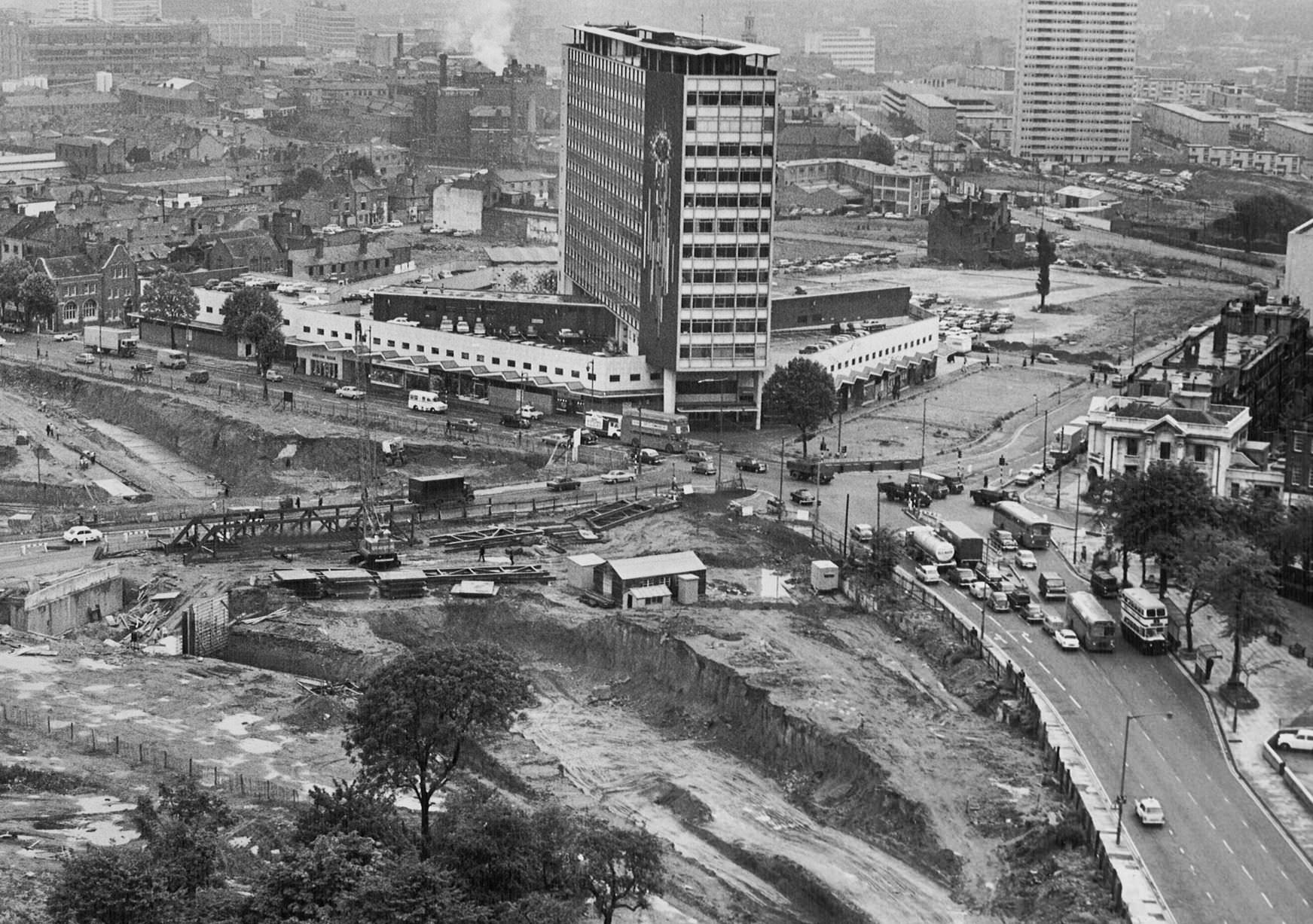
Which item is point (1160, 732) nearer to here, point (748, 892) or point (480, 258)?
point (748, 892)

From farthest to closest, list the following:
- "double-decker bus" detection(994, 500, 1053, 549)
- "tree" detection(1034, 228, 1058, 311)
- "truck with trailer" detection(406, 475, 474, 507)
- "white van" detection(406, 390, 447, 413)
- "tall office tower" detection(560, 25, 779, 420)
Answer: "tree" detection(1034, 228, 1058, 311)
"white van" detection(406, 390, 447, 413)
"tall office tower" detection(560, 25, 779, 420)
"truck with trailer" detection(406, 475, 474, 507)
"double-decker bus" detection(994, 500, 1053, 549)

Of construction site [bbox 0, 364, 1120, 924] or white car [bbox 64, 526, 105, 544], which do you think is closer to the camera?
construction site [bbox 0, 364, 1120, 924]

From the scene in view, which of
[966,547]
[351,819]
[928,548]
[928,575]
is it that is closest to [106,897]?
[351,819]

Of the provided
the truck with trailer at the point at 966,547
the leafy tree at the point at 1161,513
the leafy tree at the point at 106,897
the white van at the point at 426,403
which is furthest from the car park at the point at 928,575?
the leafy tree at the point at 106,897

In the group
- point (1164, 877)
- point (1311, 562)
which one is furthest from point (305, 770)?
point (1311, 562)

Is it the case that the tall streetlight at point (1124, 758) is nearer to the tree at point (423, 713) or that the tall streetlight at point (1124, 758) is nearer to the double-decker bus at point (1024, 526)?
the tree at point (423, 713)

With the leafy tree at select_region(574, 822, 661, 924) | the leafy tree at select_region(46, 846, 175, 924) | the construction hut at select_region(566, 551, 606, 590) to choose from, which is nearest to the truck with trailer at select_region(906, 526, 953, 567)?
the construction hut at select_region(566, 551, 606, 590)

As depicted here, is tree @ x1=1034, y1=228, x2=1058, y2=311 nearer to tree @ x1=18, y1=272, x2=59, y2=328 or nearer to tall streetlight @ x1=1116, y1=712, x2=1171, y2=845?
tree @ x1=18, y1=272, x2=59, y2=328

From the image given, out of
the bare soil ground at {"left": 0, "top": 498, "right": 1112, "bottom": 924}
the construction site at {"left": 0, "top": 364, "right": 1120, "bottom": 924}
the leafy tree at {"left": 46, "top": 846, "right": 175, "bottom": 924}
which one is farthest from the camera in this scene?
the construction site at {"left": 0, "top": 364, "right": 1120, "bottom": 924}
